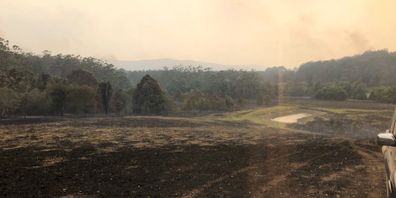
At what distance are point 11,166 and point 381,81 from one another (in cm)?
16523

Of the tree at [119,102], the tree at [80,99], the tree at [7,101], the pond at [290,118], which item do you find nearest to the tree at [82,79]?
the tree at [119,102]

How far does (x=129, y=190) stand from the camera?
18438 mm

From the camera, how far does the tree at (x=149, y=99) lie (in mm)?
89406

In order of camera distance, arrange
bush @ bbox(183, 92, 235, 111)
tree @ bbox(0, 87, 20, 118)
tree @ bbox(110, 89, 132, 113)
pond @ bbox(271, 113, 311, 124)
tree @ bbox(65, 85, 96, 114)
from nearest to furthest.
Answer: tree @ bbox(0, 87, 20, 118) < pond @ bbox(271, 113, 311, 124) < tree @ bbox(65, 85, 96, 114) < tree @ bbox(110, 89, 132, 113) < bush @ bbox(183, 92, 235, 111)

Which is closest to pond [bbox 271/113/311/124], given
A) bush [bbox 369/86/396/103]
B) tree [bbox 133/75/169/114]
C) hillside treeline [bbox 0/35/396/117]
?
hillside treeline [bbox 0/35/396/117]

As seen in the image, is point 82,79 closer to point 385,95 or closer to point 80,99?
point 80,99

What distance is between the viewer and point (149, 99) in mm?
89812

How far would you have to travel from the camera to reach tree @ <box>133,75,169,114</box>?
8941 centimetres

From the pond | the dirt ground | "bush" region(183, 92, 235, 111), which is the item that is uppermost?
"bush" region(183, 92, 235, 111)

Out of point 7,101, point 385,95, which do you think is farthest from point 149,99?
point 385,95

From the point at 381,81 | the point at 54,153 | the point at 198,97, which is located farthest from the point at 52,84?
the point at 381,81

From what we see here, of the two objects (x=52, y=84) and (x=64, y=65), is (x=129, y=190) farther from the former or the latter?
(x=64, y=65)

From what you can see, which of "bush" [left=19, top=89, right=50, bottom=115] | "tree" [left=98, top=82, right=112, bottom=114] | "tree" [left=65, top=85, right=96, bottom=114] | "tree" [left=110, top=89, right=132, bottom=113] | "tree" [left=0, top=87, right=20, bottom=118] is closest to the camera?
"tree" [left=0, top=87, right=20, bottom=118]

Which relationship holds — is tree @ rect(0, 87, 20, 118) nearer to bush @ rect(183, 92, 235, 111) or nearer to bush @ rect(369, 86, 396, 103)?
bush @ rect(183, 92, 235, 111)
